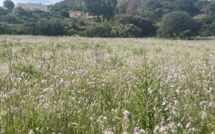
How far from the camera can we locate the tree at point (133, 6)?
154 meters

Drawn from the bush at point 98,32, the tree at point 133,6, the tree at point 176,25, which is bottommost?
the bush at point 98,32

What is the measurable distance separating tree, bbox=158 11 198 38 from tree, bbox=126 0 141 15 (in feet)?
213

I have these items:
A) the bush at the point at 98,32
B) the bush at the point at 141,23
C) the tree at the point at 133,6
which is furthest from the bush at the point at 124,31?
the tree at the point at 133,6

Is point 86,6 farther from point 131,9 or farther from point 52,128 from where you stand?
point 52,128

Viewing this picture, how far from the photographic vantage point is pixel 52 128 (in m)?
3.69

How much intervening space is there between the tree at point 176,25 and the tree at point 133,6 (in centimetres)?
6494

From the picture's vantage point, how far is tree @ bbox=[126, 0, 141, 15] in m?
154

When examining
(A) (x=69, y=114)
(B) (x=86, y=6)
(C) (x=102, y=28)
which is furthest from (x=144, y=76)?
(B) (x=86, y=6)

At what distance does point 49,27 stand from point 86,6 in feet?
277

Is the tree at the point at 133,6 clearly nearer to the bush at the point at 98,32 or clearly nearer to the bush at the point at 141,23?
the bush at the point at 141,23

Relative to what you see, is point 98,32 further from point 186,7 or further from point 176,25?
point 186,7

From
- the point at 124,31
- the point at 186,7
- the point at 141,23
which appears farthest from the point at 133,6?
the point at 124,31

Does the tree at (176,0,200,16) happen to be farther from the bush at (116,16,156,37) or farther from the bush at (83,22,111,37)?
the bush at (83,22,111,37)

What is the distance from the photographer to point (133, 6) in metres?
169
